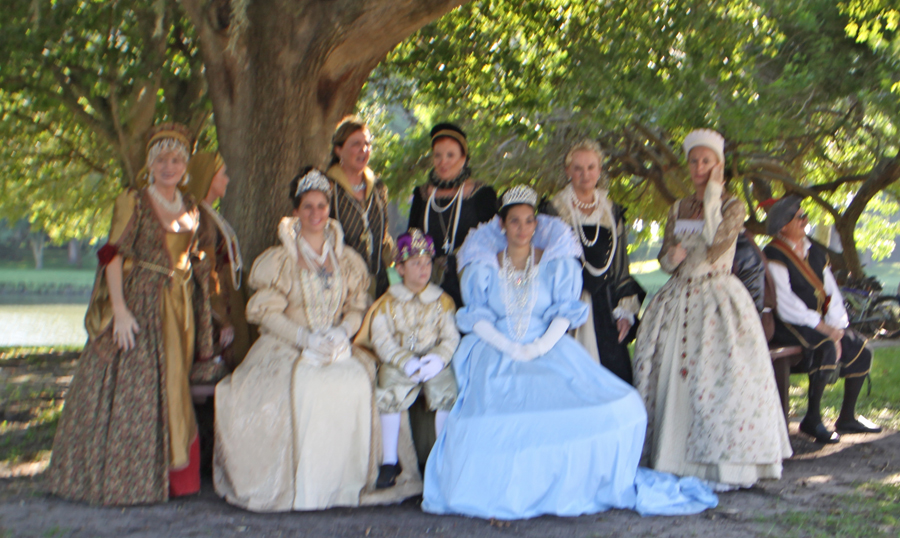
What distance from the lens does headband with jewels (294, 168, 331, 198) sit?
3984 mm

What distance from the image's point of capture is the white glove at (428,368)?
3891mm

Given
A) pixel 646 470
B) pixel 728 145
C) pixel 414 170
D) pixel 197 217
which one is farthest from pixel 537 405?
pixel 728 145

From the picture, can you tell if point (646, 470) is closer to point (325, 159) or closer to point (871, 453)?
point (871, 453)

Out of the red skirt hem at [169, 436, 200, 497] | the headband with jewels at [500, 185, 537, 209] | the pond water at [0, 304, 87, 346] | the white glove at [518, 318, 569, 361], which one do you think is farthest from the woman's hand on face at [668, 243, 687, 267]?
the pond water at [0, 304, 87, 346]

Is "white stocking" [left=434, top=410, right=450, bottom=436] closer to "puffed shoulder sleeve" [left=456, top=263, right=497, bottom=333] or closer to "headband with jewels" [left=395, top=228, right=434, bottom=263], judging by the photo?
"puffed shoulder sleeve" [left=456, top=263, right=497, bottom=333]

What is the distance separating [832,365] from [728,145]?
23.5ft

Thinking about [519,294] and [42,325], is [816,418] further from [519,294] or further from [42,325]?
[42,325]

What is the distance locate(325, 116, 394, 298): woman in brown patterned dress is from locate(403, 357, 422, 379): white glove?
0.75 meters

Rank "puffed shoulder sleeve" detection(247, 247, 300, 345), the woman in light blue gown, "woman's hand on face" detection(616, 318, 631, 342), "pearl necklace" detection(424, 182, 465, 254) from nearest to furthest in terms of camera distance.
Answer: the woman in light blue gown < "puffed shoulder sleeve" detection(247, 247, 300, 345) < "woman's hand on face" detection(616, 318, 631, 342) < "pearl necklace" detection(424, 182, 465, 254)

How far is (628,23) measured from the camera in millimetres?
6984

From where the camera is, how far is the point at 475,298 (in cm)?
415

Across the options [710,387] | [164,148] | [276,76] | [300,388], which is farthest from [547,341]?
[276,76]

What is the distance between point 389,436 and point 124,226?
1.70 meters

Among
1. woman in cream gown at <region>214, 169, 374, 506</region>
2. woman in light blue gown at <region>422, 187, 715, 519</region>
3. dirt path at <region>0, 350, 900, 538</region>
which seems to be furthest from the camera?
woman in cream gown at <region>214, 169, 374, 506</region>
